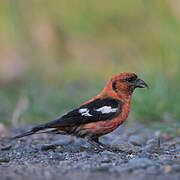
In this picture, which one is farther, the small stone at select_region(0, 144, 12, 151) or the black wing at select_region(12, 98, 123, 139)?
the small stone at select_region(0, 144, 12, 151)

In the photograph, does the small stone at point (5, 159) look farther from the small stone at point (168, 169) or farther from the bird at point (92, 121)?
the small stone at point (168, 169)

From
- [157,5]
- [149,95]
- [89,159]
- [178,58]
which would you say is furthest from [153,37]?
[89,159]

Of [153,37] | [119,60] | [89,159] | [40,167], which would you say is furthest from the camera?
[153,37]

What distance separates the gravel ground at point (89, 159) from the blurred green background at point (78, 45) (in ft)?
7.18

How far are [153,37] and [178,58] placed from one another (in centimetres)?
269

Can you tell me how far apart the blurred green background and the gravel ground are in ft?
7.18

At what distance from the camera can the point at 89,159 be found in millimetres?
4191

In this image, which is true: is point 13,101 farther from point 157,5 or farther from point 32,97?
point 157,5

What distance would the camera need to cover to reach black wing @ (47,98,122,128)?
4891mm

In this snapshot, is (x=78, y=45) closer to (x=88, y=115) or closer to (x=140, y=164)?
(x=88, y=115)

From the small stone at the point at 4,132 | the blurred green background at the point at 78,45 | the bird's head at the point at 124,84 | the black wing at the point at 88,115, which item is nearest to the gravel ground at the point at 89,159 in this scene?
the small stone at the point at 4,132

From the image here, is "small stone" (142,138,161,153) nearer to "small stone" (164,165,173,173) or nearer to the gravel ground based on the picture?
the gravel ground

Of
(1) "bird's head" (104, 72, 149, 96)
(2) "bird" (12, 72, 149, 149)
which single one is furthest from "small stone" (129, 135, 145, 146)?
(1) "bird's head" (104, 72, 149, 96)

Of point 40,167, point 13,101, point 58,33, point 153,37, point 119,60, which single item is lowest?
point 40,167
